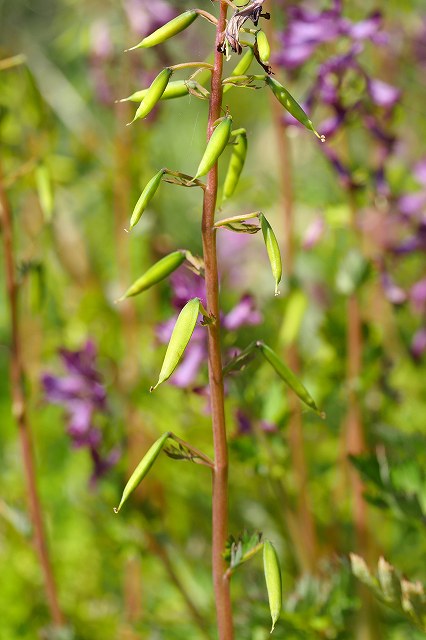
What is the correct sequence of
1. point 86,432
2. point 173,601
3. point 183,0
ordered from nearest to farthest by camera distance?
1. point 86,432
2. point 173,601
3. point 183,0

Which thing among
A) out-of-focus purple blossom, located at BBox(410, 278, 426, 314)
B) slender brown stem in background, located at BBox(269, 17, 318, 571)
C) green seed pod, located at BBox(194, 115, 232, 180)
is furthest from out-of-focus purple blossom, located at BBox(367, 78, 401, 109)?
green seed pod, located at BBox(194, 115, 232, 180)

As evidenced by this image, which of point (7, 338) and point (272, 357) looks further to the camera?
point (7, 338)

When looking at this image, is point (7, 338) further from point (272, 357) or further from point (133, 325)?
point (272, 357)

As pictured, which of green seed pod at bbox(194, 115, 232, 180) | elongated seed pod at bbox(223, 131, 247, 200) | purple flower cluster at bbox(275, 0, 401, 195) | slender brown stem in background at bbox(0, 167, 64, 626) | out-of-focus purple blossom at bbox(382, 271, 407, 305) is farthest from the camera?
out-of-focus purple blossom at bbox(382, 271, 407, 305)

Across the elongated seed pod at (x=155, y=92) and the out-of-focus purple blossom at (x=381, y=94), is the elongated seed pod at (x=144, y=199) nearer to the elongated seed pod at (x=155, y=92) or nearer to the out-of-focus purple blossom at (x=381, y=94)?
the elongated seed pod at (x=155, y=92)

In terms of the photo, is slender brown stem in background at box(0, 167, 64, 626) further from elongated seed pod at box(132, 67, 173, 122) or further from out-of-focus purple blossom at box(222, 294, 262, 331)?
elongated seed pod at box(132, 67, 173, 122)

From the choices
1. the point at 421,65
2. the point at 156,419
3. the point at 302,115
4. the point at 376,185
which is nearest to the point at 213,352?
the point at 302,115

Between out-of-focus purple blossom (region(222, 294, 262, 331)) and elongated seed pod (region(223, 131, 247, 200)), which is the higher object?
elongated seed pod (region(223, 131, 247, 200))
